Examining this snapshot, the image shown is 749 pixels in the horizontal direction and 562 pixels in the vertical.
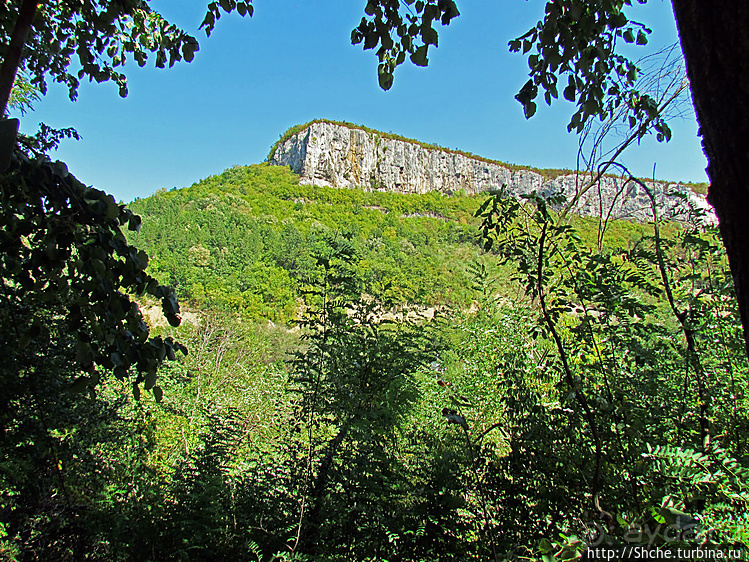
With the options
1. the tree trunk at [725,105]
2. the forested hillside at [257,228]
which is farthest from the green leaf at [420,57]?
the forested hillside at [257,228]

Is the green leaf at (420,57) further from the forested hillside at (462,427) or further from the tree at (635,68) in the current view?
the forested hillside at (462,427)

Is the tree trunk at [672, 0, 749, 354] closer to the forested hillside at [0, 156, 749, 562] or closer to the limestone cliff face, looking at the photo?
the forested hillside at [0, 156, 749, 562]

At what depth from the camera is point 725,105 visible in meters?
0.54

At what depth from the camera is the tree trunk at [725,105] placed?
0.52 m

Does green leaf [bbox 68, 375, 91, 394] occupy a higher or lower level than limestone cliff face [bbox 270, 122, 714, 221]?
lower

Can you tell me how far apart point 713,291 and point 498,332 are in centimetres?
128

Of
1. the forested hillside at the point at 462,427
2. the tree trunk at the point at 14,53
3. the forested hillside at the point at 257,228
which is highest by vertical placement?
the forested hillside at the point at 257,228

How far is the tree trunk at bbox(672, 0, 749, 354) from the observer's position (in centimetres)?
52

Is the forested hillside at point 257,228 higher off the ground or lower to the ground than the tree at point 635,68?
higher

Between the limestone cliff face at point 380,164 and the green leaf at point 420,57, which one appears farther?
the limestone cliff face at point 380,164

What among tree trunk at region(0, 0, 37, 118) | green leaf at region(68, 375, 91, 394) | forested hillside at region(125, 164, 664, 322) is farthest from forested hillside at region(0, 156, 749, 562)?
forested hillside at region(125, 164, 664, 322)

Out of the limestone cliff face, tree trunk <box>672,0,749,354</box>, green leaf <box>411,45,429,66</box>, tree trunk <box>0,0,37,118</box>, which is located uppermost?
the limestone cliff face

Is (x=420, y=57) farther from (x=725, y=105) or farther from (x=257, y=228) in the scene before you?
(x=257, y=228)

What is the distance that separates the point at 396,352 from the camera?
11.5ft
